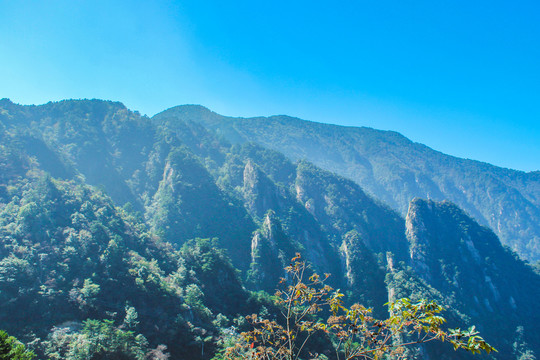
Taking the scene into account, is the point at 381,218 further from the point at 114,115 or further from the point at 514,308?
the point at 114,115

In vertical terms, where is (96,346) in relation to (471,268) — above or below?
above

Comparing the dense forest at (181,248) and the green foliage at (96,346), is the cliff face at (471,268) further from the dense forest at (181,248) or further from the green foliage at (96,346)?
the green foliage at (96,346)

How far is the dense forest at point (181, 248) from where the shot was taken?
4709 cm

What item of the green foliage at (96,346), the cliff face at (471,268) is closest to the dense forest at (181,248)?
the green foliage at (96,346)

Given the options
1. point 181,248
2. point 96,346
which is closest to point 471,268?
point 181,248

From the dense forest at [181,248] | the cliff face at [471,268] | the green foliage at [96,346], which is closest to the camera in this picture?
the green foliage at [96,346]

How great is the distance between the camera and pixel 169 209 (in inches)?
4852

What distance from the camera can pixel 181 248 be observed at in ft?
297

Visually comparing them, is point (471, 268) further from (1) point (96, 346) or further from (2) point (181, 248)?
(1) point (96, 346)

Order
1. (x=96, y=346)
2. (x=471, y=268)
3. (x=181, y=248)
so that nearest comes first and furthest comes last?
1. (x=96, y=346)
2. (x=181, y=248)
3. (x=471, y=268)

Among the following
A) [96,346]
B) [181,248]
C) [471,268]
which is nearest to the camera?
[96,346]

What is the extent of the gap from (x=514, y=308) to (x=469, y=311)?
2235cm

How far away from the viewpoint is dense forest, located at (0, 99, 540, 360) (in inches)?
1854

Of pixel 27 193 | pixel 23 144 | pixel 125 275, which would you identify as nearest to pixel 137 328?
pixel 125 275
